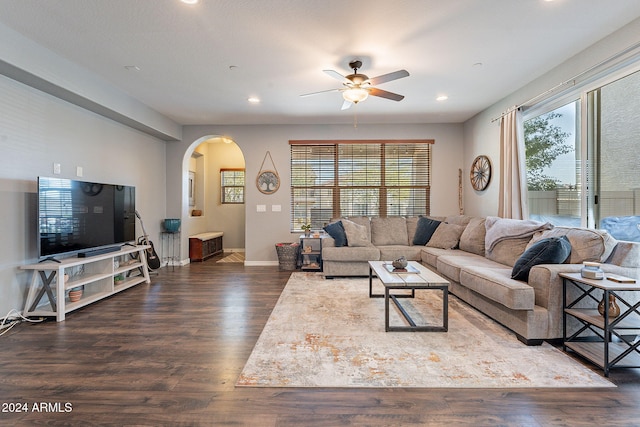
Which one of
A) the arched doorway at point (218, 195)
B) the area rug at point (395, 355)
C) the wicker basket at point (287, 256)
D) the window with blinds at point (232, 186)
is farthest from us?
the window with blinds at point (232, 186)

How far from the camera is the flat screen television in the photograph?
319cm

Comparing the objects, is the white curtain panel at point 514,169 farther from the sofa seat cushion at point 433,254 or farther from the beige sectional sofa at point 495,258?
the sofa seat cushion at point 433,254

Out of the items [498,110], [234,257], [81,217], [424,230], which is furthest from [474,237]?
[81,217]

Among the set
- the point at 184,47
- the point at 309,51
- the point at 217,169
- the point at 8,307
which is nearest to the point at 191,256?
the point at 217,169

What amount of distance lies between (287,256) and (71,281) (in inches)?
121

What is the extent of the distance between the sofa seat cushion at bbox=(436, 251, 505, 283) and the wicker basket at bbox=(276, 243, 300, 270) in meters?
2.53

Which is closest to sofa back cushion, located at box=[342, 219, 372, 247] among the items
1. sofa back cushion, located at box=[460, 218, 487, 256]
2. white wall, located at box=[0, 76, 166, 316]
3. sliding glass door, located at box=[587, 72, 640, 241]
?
sofa back cushion, located at box=[460, 218, 487, 256]

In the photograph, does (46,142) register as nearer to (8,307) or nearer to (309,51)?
(8,307)

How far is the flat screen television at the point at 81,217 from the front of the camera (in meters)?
3.19

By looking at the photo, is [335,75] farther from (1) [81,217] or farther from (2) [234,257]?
(2) [234,257]

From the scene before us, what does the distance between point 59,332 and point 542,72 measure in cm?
590

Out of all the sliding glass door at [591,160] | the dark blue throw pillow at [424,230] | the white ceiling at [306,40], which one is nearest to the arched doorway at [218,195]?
the white ceiling at [306,40]

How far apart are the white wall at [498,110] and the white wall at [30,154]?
231 inches

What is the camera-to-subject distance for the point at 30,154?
129 inches
